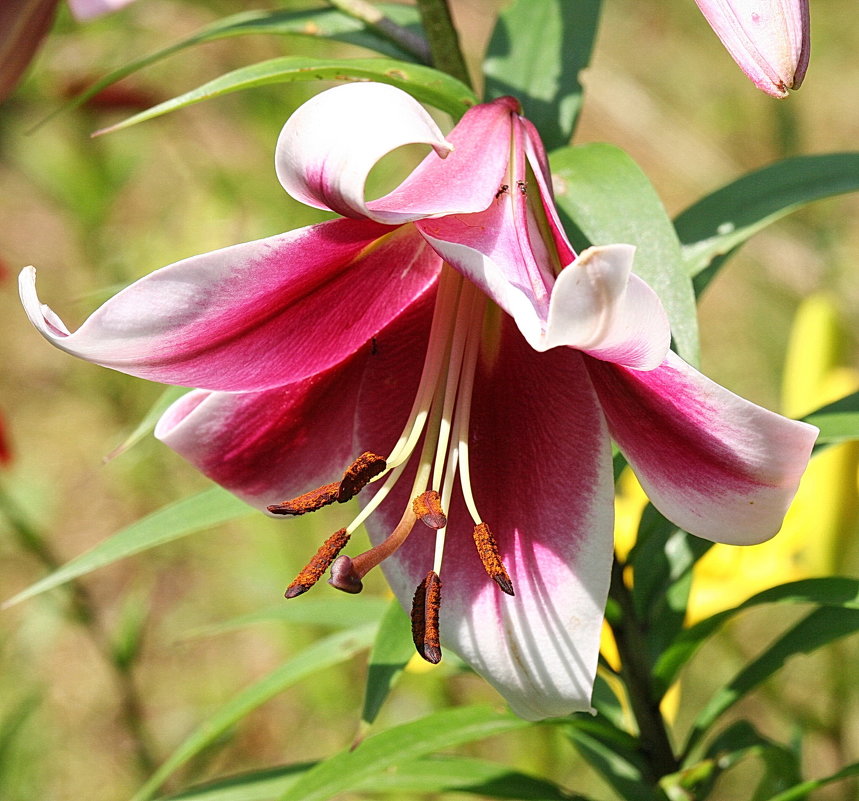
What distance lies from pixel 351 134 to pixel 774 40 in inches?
7.1

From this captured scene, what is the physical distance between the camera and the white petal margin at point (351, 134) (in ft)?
1.39

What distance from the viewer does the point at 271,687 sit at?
79cm

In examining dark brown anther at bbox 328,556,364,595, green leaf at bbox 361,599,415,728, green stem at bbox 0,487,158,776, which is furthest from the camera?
green stem at bbox 0,487,158,776

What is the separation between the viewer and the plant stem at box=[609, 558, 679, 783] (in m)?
0.70

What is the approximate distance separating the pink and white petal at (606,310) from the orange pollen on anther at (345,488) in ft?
0.52

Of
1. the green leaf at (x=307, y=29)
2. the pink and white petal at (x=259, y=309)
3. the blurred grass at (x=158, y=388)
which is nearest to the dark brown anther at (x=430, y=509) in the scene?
the pink and white petal at (x=259, y=309)

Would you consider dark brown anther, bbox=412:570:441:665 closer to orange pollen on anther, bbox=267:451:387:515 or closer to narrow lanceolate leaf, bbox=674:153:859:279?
orange pollen on anther, bbox=267:451:387:515

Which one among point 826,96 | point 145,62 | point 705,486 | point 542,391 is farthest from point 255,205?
point 826,96

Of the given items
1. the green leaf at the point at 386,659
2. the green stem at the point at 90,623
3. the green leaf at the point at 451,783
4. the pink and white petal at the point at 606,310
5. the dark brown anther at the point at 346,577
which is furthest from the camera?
the green stem at the point at 90,623

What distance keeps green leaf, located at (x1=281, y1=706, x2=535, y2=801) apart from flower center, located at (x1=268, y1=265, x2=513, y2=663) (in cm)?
15

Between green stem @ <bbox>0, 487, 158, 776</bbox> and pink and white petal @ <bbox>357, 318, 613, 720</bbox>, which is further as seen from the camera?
green stem @ <bbox>0, 487, 158, 776</bbox>

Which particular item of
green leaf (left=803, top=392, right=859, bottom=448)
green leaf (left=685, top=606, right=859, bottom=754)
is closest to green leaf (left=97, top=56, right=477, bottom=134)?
green leaf (left=803, top=392, right=859, bottom=448)

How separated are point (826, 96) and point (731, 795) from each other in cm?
203

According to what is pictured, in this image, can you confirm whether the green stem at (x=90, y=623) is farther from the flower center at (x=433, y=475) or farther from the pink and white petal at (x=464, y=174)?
the pink and white petal at (x=464, y=174)
